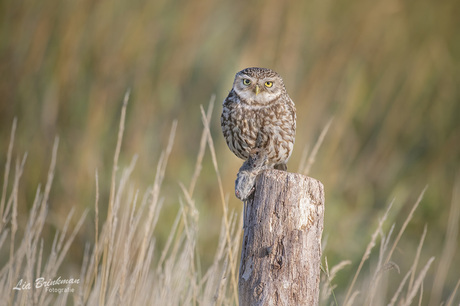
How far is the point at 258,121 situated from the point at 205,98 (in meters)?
2.22

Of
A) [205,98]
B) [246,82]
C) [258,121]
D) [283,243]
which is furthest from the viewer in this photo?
[205,98]

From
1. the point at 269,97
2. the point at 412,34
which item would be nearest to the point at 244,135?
the point at 269,97

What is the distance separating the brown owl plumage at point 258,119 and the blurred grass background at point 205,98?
174cm

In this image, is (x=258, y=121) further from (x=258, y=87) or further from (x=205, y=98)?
(x=205, y=98)

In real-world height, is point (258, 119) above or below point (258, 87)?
below

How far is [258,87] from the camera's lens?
320 centimetres

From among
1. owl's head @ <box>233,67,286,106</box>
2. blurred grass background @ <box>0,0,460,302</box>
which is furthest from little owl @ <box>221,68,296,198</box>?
blurred grass background @ <box>0,0,460,302</box>

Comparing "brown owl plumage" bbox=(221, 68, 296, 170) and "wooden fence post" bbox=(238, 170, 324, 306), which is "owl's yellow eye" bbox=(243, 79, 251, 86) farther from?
"wooden fence post" bbox=(238, 170, 324, 306)

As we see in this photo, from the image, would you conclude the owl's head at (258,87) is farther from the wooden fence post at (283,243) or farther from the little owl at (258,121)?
the wooden fence post at (283,243)

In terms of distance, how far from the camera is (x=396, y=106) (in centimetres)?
591

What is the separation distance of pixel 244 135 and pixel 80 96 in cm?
246

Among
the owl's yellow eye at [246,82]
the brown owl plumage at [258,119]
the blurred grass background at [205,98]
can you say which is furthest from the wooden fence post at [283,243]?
the blurred grass background at [205,98]

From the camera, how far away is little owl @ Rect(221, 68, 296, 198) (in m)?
3.16

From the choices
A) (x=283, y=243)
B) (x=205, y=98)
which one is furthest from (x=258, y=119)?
(x=205, y=98)
